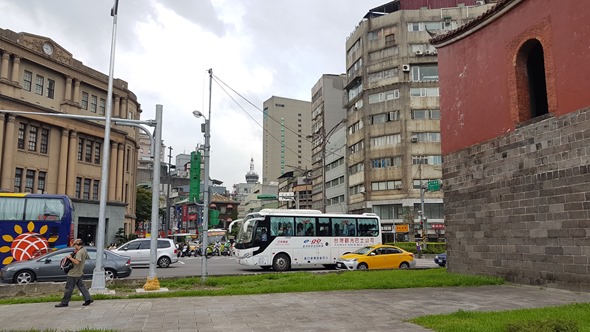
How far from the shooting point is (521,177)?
44.5ft

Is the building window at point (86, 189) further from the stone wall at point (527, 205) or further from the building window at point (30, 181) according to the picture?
the stone wall at point (527, 205)

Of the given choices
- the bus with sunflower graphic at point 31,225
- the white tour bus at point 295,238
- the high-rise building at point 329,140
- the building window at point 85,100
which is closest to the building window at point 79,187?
the building window at point 85,100

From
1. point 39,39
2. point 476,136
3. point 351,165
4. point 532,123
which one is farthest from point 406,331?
point 351,165

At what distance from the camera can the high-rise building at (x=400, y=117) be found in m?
51.3

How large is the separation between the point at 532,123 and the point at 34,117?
119 feet

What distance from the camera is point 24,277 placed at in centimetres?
1641

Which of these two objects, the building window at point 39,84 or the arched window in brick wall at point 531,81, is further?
the building window at point 39,84

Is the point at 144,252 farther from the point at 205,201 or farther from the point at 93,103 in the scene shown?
the point at 93,103

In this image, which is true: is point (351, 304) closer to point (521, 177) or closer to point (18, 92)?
point (521, 177)

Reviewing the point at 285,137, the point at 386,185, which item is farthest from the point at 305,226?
the point at 285,137

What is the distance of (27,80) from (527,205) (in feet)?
125

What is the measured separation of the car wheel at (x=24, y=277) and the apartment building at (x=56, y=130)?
21.2 meters

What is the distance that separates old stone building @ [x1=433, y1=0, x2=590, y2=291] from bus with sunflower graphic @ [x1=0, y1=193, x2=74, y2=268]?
56.0 ft

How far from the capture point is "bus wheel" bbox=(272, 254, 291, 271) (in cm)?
2250
